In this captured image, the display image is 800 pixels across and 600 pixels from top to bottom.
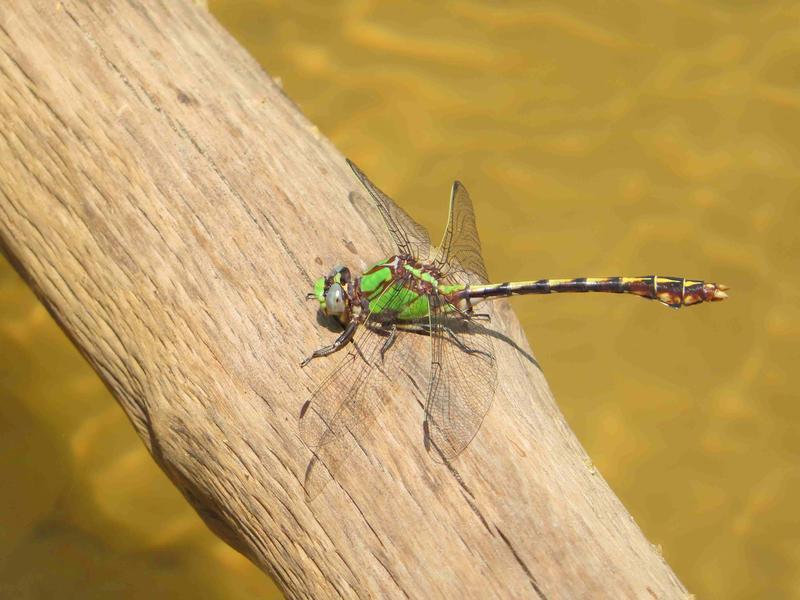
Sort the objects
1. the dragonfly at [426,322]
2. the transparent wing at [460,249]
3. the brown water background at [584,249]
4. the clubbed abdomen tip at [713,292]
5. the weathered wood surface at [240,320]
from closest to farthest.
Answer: the weathered wood surface at [240,320] → the dragonfly at [426,322] → the clubbed abdomen tip at [713,292] → the transparent wing at [460,249] → the brown water background at [584,249]

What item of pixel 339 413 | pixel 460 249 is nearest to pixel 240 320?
pixel 339 413

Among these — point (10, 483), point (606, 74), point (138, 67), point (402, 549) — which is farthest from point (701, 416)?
point (10, 483)

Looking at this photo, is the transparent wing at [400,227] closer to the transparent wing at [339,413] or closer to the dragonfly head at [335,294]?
the dragonfly head at [335,294]

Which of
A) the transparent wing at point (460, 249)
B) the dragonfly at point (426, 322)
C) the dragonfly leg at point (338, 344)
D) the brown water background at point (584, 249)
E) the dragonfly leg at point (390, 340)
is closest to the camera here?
the dragonfly at point (426, 322)

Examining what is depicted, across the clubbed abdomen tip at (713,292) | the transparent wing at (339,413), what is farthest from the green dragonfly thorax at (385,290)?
the clubbed abdomen tip at (713,292)

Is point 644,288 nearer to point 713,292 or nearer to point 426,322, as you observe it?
point 713,292

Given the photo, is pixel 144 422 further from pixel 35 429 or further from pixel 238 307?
pixel 35 429

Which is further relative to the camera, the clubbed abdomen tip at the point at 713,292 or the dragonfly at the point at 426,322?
the clubbed abdomen tip at the point at 713,292
